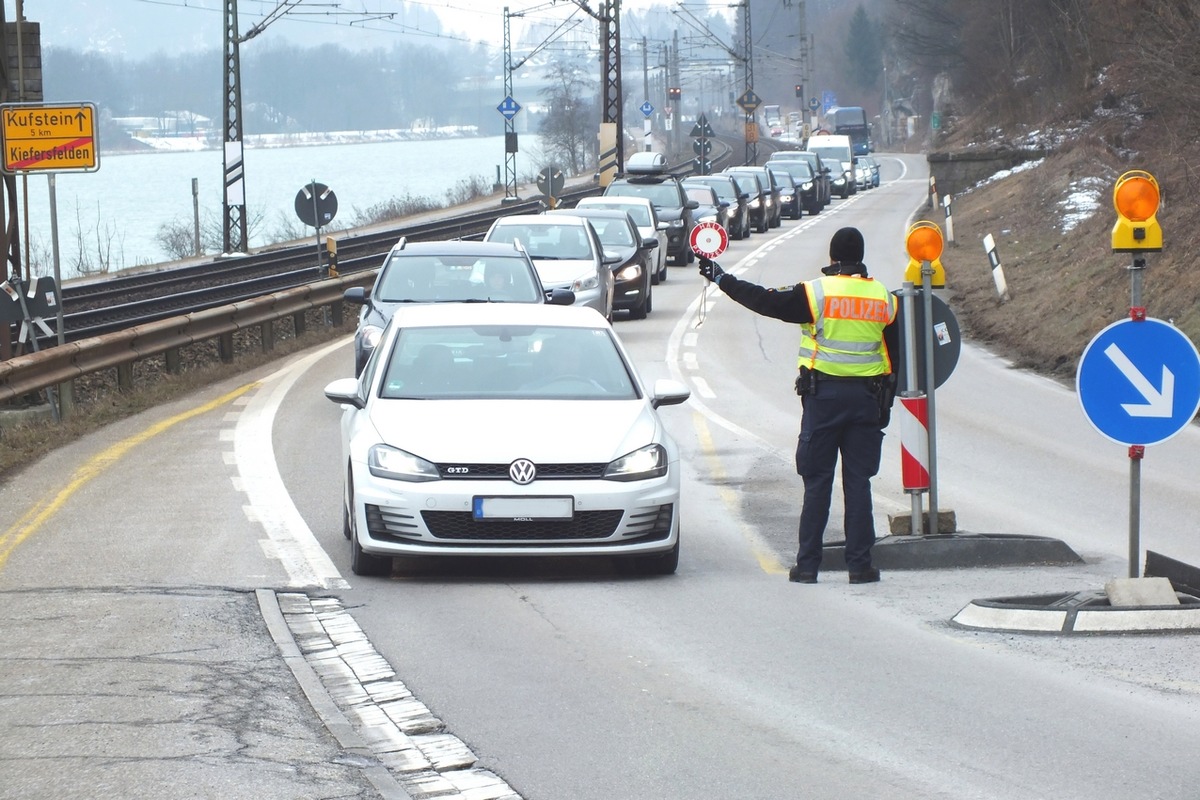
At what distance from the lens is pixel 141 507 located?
443 inches

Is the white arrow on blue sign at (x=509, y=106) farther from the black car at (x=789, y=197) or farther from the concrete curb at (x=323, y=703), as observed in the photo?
the concrete curb at (x=323, y=703)

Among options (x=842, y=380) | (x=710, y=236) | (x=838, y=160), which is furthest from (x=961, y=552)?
(x=838, y=160)

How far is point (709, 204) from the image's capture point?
42.4 meters

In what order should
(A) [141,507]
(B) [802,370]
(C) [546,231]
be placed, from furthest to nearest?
(C) [546,231] < (A) [141,507] < (B) [802,370]

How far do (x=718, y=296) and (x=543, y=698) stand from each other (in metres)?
24.0

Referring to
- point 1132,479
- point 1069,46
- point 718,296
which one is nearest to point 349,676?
point 1132,479

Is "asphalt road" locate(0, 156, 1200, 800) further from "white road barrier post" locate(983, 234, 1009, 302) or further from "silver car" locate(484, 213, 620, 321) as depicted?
"white road barrier post" locate(983, 234, 1009, 302)

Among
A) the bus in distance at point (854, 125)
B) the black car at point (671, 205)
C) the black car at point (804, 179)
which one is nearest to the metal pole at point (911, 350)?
the black car at point (671, 205)

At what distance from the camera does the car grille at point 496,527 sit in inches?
342

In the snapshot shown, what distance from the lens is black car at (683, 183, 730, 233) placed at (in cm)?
4159

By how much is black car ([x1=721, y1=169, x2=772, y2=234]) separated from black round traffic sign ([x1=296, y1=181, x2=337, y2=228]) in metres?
20.5

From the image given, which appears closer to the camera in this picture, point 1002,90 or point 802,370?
point 802,370

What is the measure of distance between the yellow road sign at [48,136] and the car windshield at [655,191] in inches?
828

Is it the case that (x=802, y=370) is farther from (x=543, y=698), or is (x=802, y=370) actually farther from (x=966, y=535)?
(x=543, y=698)
